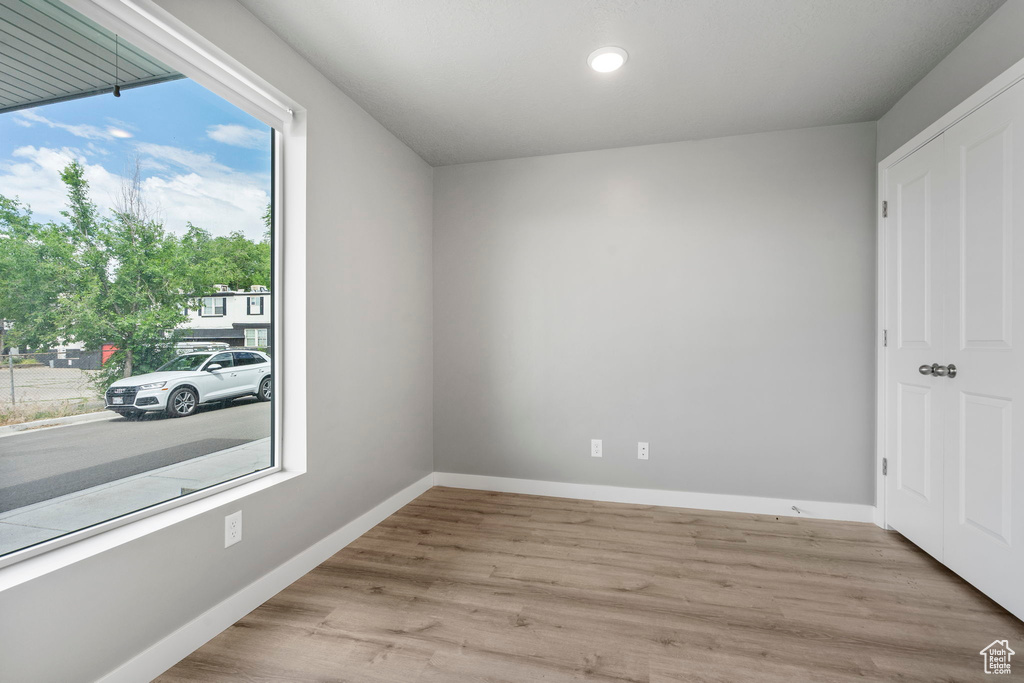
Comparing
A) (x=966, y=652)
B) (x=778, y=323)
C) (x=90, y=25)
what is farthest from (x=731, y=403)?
(x=90, y=25)

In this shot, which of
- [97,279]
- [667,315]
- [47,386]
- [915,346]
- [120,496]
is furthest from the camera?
[667,315]

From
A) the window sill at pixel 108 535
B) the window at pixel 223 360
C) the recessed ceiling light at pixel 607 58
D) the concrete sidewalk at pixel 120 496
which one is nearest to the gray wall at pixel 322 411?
the window sill at pixel 108 535

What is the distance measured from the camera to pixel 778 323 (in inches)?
123

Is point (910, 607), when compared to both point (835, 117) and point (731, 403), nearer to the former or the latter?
point (731, 403)

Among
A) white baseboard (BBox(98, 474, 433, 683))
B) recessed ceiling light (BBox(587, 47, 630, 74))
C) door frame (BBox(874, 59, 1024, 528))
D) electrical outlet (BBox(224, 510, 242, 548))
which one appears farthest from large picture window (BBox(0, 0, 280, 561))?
door frame (BBox(874, 59, 1024, 528))

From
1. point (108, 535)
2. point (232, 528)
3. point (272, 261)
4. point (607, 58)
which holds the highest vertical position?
point (607, 58)

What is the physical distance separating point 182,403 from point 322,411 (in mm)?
659

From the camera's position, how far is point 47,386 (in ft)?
4.72

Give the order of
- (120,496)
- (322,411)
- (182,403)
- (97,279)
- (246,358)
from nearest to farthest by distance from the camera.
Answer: (97,279) → (120,496) → (182,403) → (246,358) → (322,411)

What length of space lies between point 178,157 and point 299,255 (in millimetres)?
620

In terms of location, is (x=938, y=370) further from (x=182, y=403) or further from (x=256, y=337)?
(x=182, y=403)

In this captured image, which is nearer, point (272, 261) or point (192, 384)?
point (192, 384)

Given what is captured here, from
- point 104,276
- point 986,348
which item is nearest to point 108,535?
point 104,276

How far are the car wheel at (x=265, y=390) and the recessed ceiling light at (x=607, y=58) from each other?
2223 millimetres
